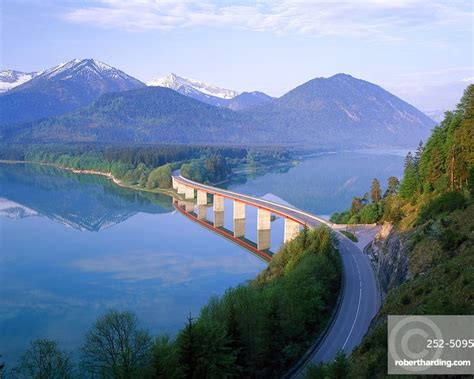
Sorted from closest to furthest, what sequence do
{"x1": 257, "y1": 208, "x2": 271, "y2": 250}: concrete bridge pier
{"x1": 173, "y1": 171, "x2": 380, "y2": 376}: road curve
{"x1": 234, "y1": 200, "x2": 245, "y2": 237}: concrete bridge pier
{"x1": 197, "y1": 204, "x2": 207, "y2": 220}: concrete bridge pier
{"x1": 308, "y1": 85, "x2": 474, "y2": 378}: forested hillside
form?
{"x1": 308, "y1": 85, "x2": 474, "y2": 378}: forested hillside → {"x1": 173, "y1": 171, "x2": 380, "y2": 376}: road curve → {"x1": 257, "y1": 208, "x2": 271, "y2": 250}: concrete bridge pier → {"x1": 234, "y1": 200, "x2": 245, "y2": 237}: concrete bridge pier → {"x1": 197, "y1": 204, "x2": 207, "y2": 220}: concrete bridge pier

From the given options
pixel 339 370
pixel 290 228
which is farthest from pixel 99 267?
pixel 339 370

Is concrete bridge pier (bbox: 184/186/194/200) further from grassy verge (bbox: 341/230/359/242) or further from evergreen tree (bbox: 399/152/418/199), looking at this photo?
evergreen tree (bbox: 399/152/418/199)

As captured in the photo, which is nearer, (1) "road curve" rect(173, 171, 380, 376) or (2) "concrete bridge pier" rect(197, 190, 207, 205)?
(1) "road curve" rect(173, 171, 380, 376)

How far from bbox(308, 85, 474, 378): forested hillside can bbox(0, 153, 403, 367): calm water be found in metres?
12.4

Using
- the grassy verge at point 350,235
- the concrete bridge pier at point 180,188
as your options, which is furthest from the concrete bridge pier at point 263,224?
the concrete bridge pier at point 180,188

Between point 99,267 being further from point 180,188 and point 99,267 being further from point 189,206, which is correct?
point 180,188

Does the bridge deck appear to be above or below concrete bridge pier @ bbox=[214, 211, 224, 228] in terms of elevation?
above

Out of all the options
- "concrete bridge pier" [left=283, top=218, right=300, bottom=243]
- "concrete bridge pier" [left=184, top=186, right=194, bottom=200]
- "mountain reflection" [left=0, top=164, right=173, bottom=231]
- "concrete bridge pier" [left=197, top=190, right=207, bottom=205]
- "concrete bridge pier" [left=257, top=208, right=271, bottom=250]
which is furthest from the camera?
"concrete bridge pier" [left=184, top=186, right=194, bottom=200]

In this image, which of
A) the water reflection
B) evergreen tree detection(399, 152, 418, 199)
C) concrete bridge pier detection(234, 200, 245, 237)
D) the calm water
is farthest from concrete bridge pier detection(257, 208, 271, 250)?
evergreen tree detection(399, 152, 418, 199)

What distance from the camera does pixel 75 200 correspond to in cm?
7356

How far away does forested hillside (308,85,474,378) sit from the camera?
40.3ft

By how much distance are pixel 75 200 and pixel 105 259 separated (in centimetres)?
3543

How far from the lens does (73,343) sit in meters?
23.9

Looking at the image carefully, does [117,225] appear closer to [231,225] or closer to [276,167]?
[231,225]
